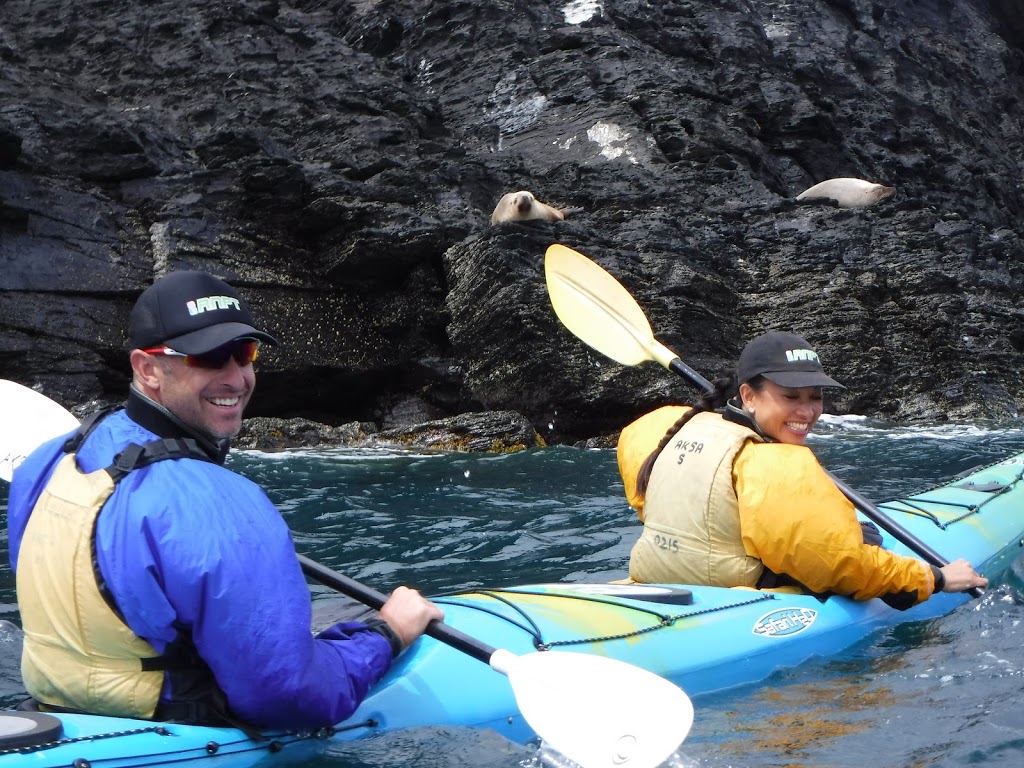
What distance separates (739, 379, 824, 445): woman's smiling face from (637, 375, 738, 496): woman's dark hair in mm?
246

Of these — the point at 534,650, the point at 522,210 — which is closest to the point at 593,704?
the point at 534,650

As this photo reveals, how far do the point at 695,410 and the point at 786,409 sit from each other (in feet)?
1.22

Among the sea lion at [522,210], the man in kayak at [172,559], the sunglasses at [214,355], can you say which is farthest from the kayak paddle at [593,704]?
the sea lion at [522,210]

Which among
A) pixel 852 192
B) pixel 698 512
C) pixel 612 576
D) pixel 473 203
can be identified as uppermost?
pixel 473 203

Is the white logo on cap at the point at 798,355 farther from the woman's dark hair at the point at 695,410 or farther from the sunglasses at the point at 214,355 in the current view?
the sunglasses at the point at 214,355

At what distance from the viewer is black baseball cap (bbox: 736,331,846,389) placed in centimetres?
299

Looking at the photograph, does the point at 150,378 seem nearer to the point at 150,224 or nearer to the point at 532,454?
the point at 532,454

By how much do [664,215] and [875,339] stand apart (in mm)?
2787

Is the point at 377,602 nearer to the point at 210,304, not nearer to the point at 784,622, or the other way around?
the point at 210,304

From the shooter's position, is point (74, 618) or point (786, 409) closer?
point (74, 618)

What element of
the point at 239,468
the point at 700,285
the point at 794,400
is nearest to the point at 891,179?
the point at 700,285

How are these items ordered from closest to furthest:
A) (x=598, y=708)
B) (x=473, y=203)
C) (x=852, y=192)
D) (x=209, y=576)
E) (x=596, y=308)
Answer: (x=209, y=576)
(x=598, y=708)
(x=596, y=308)
(x=473, y=203)
(x=852, y=192)

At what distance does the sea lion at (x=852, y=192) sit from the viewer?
13.8 meters

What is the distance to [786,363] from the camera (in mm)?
3016
